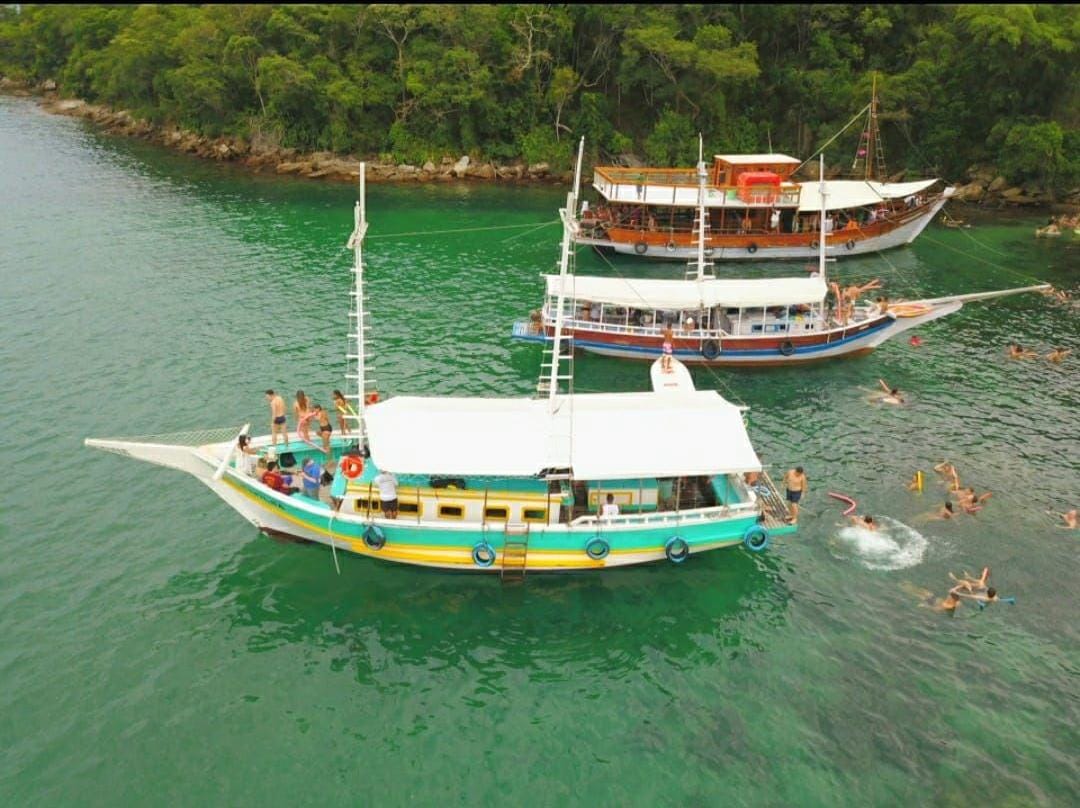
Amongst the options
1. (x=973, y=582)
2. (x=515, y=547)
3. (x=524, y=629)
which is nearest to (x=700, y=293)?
(x=973, y=582)

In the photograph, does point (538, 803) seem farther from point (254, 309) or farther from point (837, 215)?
point (837, 215)

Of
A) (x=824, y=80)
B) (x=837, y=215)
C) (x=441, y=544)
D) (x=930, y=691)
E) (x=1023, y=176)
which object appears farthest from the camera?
(x=824, y=80)

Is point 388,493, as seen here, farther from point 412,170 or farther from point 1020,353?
point 412,170

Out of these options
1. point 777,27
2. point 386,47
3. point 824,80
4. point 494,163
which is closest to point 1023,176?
point 824,80

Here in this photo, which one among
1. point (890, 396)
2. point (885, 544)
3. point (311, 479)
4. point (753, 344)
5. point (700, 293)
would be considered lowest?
point (885, 544)

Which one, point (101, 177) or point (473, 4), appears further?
point (473, 4)

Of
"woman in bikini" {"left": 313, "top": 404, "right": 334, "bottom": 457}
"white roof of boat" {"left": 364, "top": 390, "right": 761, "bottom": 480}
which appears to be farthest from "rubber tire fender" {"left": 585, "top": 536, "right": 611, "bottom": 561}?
"woman in bikini" {"left": 313, "top": 404, "right": 334, "bottom": 457}
